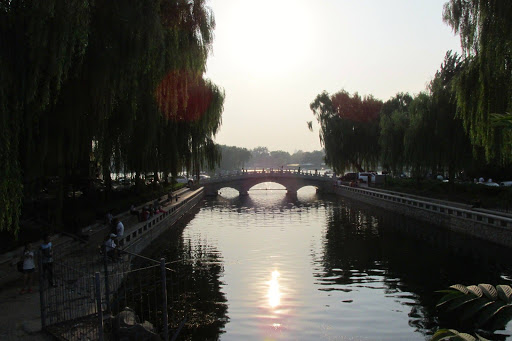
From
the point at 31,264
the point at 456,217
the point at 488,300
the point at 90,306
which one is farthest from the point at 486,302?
the point at 456,217

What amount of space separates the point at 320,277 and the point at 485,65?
11.2 metres

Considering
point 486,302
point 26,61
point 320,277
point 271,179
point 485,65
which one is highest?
point 485,65

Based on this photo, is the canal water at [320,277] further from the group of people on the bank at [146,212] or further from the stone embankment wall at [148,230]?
the group of people on the bank at [146,212]

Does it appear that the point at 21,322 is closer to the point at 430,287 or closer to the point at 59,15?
the point at 59,15

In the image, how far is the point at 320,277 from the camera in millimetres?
17125

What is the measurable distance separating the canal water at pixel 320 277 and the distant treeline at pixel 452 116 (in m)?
5.19

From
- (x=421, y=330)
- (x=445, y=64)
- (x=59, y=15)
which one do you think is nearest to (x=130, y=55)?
(x=59, y=15)

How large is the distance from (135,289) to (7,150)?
645 centimetres

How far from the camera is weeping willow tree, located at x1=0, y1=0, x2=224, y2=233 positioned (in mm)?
11398

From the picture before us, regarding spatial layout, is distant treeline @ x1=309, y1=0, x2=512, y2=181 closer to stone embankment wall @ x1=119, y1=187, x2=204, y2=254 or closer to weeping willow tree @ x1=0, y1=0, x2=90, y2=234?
weeping willow tree @ x1=0, y1=0, x2=90, y2=234

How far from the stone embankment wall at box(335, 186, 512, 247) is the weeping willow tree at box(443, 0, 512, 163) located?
11.5 feet

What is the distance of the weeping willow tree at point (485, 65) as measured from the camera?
17.2 metres

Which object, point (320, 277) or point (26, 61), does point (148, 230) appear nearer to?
point (320, 277)

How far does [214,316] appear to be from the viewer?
41.7ft
